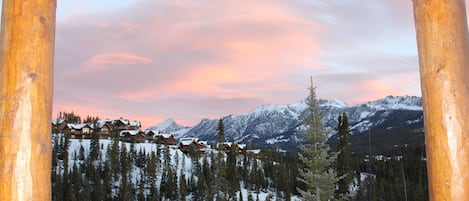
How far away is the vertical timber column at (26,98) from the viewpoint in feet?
12.9

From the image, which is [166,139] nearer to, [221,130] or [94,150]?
[94,150]

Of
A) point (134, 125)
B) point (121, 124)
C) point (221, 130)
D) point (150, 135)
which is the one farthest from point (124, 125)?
point (221, 130)

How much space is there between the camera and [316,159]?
76.4 feet

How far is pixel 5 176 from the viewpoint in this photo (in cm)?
389

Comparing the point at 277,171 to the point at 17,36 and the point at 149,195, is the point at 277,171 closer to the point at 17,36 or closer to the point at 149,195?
the point at 149,195

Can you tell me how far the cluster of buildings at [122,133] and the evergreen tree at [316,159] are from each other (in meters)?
87.0

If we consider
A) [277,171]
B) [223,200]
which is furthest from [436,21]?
[277,171]

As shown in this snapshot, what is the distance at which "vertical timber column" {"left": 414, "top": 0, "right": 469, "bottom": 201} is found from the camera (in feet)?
13.1

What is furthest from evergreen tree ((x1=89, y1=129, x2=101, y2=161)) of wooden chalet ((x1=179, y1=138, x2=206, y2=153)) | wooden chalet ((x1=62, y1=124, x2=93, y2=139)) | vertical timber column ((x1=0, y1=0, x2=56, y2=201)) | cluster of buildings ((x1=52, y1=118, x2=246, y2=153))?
vertical timber column ((x1=0, y1=0, x2=56, y2=201))

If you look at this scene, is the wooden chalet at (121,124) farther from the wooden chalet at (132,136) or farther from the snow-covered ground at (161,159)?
the snow-covered ground at (161,159)

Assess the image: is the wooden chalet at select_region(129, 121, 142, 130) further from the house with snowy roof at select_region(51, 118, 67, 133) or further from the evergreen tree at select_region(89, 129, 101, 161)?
the evergreen tree at select_region(89, 129, 101, 161)

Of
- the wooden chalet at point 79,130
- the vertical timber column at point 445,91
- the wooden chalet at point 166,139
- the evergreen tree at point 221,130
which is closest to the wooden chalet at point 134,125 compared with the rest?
the wooden chalet at point 166,139

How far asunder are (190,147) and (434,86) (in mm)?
114231

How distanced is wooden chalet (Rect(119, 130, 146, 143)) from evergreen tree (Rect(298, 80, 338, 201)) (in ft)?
302
